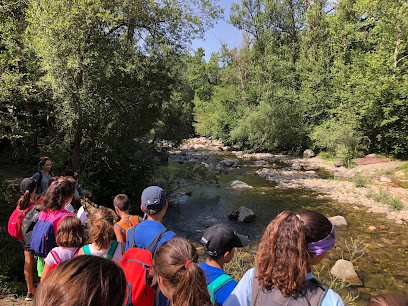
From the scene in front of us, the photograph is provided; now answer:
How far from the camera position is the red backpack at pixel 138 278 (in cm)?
204

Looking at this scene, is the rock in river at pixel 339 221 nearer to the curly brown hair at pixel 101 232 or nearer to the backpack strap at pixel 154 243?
the backpack strap at pixel 154 243

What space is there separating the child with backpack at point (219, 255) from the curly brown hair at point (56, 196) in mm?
2201

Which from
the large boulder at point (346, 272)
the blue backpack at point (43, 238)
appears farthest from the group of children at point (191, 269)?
the large boulder at point (346, 272)

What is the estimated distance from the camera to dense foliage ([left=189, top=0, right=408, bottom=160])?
20.0m

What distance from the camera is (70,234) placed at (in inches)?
113

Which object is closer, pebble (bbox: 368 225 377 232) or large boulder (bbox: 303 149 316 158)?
pebble (bbox: 368 225 377 232)

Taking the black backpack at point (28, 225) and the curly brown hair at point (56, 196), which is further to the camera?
the black backpack at point (28, 225)

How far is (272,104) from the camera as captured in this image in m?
28.6

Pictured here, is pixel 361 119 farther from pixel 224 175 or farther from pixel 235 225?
pixel 235 225

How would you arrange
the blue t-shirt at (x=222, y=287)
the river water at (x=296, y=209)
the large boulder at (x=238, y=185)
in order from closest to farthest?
the blue t-shirt at (x=222, y=287), the river water at (x=296, y=209), the large boulder at (x=238, y=185)

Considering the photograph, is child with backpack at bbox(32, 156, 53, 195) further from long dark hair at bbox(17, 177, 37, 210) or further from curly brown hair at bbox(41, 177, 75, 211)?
curly brown hair at bbox(41, 177, 75, 211)

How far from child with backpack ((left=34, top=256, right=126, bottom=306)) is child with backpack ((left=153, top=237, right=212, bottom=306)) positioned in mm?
576

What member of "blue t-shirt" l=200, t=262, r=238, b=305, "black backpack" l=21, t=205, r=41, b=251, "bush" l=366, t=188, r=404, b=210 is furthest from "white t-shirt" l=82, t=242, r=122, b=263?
"bush" l=366, t=188, r=404, b=210

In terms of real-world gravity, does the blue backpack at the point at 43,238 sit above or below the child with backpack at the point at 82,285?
below
